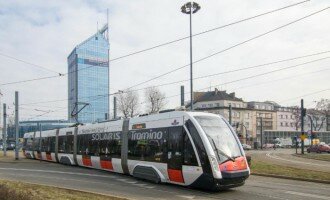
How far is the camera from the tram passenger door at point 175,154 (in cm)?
1716

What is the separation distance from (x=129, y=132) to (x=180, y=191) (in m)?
5.91

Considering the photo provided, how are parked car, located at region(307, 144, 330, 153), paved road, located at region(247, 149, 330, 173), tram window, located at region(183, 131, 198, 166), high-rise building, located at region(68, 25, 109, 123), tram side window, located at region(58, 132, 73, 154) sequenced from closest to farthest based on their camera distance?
tram window, located at region(183, 131, 198, 166)
tram side window, located at region(58, 132, 73, 154)
paved road, located at region(247, 149, 330, 173)
high-rise building, located at region(68, 25, 109, 123)
parked car, located at region(307, 144, 330, 153)

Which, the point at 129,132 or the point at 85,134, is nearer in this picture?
the point at 129,132

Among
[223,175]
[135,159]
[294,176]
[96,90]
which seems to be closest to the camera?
[223,175]

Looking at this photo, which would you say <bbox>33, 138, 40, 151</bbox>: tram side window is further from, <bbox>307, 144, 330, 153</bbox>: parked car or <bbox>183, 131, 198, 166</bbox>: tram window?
<bbox>307, 144, 330, 153</bbox>: parked car

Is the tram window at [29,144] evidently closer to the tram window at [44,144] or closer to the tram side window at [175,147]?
the tram window at [44,144]

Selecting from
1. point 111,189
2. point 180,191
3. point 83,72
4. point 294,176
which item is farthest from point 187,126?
point 83,72

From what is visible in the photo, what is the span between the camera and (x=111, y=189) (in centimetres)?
1714

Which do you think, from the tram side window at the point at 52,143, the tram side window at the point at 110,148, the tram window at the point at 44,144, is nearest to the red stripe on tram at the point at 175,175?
the tram side window at the point at 110,148

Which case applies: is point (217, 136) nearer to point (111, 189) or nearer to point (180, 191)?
point (180, 191)

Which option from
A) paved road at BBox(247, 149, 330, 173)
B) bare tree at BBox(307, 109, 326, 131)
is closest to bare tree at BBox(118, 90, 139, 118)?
paved road at BBox(247, 149, 330, 173)

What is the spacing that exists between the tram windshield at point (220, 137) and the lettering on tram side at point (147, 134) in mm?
2522

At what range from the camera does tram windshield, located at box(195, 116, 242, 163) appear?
15.9 m

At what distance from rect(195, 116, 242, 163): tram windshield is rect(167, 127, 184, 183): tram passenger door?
1.18 m
